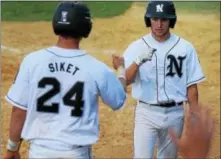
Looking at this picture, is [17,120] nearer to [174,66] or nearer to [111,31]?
[174,66]

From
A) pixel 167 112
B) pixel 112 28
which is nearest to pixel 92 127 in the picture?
pixel 167 112

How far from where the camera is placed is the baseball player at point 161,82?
17.2ft

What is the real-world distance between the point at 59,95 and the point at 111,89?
31 centimetres

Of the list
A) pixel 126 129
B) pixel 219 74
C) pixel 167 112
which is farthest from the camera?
pixel 219 74

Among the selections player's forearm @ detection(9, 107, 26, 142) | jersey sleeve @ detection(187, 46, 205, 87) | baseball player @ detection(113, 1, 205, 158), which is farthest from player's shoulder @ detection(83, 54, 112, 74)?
jersey sleeve @ detection(187, 46, 205, 87)

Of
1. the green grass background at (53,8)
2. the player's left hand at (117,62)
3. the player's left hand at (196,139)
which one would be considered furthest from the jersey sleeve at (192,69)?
the green grass background at (53,8)

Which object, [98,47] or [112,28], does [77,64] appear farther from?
[112,28]

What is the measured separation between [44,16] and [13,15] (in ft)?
2.14

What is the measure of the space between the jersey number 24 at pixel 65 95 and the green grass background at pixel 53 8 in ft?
34.9

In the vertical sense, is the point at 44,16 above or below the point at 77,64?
below

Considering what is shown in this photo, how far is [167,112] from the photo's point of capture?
5250 mm

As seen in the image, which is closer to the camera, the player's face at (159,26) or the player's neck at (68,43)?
the player's neck at (68,43)

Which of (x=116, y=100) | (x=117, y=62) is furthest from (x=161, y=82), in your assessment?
(x=116, y=100)

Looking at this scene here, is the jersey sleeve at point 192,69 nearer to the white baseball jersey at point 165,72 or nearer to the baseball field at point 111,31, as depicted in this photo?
the white baseball jersey at point 165,72
